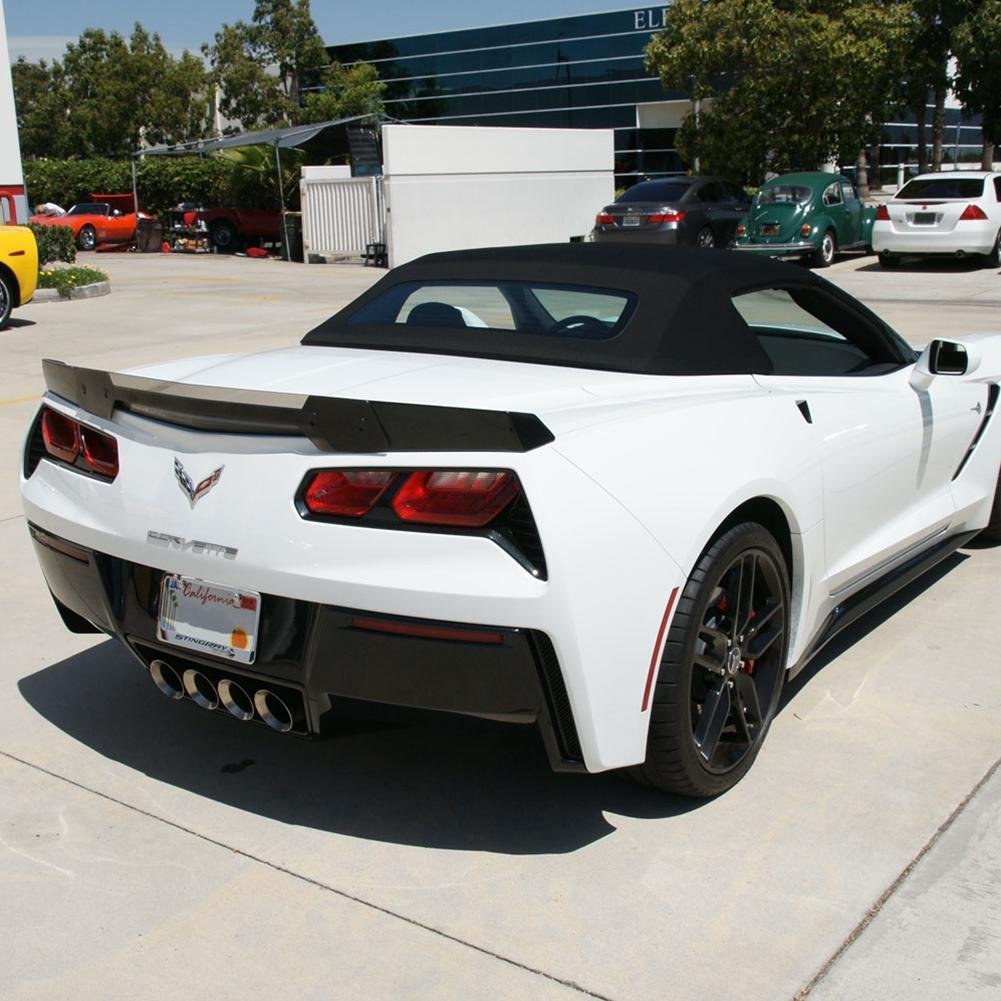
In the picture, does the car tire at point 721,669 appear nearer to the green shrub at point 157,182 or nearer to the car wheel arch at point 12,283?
the car wheel arch at point 12,283

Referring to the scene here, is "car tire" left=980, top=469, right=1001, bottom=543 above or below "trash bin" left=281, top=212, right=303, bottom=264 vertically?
below

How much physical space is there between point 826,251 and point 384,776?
63.5 feet

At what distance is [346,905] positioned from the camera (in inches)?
114

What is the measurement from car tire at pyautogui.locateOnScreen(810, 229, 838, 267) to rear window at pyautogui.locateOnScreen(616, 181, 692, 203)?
252cm

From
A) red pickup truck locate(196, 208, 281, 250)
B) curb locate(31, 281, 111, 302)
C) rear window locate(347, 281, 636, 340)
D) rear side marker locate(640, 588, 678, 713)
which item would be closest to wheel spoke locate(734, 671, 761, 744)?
rear side marker locate(640, 588, 678, 713)

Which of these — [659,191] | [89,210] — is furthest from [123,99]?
[659,191]

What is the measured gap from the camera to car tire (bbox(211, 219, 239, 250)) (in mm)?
30203

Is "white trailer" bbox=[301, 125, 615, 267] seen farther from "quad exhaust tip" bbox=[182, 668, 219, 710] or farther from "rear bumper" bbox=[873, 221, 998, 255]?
"quad exhaust tip" bbox=[182, 668, 219, 710]

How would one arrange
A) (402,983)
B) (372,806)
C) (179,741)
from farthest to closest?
(179,741), (372,806), (402,983)

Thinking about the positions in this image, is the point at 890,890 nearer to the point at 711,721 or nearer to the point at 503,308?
the point at 711,721

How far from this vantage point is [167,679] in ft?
10.9

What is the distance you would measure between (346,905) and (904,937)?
1232 mm

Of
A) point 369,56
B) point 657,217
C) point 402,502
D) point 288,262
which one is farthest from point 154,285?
point 369,56

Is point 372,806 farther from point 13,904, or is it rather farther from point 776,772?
point 776,772
